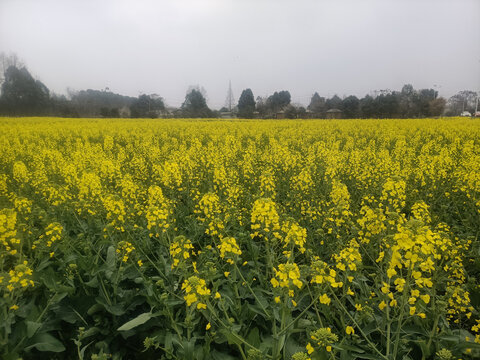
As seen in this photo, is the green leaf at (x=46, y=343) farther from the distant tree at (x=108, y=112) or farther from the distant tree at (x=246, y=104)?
the distant tree at (x=246, y=104)

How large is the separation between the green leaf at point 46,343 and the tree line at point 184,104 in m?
20.4

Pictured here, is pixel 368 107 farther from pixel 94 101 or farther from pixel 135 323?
pixel 135 323

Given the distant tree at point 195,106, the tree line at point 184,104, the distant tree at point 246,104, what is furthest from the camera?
the distant tree at point 246,104

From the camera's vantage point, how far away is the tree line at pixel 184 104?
22.1 meters

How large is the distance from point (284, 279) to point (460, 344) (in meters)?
1.32

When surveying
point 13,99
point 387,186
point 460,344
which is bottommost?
point 460,344

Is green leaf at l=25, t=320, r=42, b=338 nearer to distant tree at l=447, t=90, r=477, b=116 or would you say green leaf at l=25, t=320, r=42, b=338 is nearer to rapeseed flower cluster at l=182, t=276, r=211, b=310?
rapeseed flower cluster at l=182, t=276, r=211, b=310

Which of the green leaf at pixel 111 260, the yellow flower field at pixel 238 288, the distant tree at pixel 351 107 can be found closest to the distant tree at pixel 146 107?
the distant tree at pixel 351 107

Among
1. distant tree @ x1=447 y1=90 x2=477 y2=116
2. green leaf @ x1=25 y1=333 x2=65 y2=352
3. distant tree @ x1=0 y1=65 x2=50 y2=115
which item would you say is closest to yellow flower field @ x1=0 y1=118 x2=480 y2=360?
green leaf @ x1=25 y1=333 x2=65 y2=352

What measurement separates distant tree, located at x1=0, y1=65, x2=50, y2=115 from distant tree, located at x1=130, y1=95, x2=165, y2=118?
40.8 feet

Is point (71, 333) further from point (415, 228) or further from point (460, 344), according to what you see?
point (460, 344)

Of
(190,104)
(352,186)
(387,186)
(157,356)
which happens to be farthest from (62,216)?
(190,104)

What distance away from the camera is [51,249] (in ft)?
10.4

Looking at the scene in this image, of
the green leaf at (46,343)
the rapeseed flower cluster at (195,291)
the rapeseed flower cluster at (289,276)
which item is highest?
the rapeseed flower cluster at (289,276)
